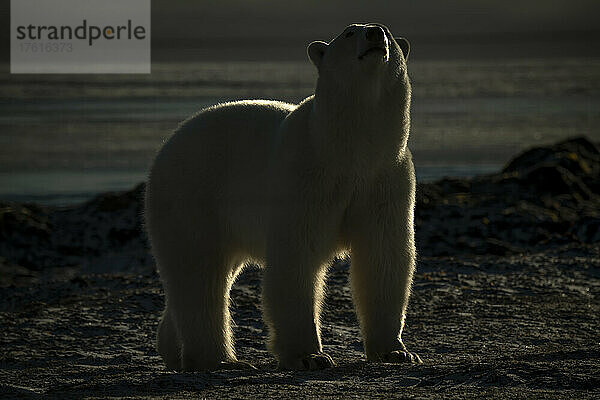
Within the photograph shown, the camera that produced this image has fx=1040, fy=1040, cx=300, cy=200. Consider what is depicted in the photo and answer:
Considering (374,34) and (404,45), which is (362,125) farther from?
(404,45)

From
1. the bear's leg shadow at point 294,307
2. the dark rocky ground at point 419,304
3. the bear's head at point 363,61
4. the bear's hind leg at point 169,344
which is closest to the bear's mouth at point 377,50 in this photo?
the bear's head at point 363,61

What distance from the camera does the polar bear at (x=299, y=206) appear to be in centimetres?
557

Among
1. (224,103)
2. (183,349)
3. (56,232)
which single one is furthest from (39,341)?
(56,232)

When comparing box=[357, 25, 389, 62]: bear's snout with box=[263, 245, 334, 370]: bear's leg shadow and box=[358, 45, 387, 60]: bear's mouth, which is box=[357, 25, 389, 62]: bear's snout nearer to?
box=[358, 45, 387, 60]: bear's mouth

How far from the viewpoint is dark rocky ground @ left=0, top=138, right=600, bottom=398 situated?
16.4 feet

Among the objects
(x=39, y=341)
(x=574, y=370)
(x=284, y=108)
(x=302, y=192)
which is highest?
(x=284, y=108)

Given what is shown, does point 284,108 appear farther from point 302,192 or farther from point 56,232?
point 56,232

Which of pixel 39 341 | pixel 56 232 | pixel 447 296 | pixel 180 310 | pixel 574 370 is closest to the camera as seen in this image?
pixel 574 370

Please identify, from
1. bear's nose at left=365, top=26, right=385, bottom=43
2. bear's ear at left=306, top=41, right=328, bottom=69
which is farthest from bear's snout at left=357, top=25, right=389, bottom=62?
bear's ear at left=306, top=41, right=328, bottom=69

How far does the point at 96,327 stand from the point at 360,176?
3028mm

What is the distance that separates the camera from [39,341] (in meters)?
7.44

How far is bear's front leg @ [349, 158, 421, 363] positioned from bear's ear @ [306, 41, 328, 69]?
757 mm

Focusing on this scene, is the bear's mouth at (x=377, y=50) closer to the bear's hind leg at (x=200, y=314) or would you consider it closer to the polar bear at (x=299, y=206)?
the polar bear at (x=299, y=206)

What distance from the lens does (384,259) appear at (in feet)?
19.1
